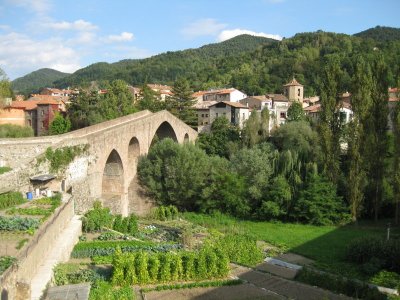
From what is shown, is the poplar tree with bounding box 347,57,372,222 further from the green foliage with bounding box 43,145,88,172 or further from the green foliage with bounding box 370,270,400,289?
the green foliage with bounding box 43,145,88,172

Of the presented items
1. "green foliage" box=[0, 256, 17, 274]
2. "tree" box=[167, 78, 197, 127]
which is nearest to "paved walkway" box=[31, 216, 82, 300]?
"green foliage" box=[0, 256, 17, 274]

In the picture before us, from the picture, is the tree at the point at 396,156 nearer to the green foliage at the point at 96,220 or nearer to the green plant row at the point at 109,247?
the green plant row at the point at 109,247

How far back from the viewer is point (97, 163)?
2258 cm

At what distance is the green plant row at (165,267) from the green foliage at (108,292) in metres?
0.47

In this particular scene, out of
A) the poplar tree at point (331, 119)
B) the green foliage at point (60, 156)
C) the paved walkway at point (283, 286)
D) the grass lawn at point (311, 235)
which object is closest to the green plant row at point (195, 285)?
the paved walkway at point (283, 286)

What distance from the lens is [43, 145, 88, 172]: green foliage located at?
18.8 metres

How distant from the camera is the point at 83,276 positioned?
12539mm

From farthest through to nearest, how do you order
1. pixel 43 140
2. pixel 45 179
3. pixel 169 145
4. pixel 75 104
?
pixel 75 104 → pixel 169 145 → pixel 43 140 → pixel 45 179

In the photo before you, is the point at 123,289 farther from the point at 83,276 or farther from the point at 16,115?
the point at 16,115

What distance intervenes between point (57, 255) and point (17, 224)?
1.48 metres

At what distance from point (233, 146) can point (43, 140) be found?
1903 cm

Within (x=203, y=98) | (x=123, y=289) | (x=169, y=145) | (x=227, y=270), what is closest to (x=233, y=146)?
(x=169, y=145)

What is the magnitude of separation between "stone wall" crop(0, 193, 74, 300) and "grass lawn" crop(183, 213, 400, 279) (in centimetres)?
1015

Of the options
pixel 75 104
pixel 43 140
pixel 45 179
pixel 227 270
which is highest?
pixel 75 104
